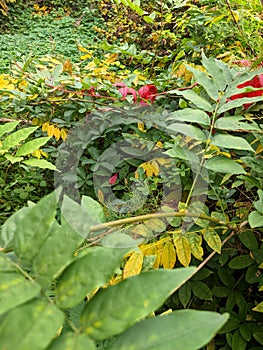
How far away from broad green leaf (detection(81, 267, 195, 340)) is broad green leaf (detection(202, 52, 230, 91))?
447 mm

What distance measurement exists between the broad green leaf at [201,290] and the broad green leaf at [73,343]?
0.62 metres

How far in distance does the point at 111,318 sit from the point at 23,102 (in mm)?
1073

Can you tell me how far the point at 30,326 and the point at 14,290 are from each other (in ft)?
0.12

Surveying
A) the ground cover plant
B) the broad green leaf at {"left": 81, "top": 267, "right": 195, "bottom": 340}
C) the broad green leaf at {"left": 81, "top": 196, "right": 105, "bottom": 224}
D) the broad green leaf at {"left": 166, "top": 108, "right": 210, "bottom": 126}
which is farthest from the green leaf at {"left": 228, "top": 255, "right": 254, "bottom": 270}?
the broad green leaf at {"left": 81, "top": 267, "right": 195, "bottom": 340}

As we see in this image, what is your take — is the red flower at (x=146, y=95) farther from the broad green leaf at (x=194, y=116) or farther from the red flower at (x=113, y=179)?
the broad green leaf at (x=194, y=116)

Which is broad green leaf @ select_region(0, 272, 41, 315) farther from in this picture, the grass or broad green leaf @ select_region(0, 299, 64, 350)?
the grass

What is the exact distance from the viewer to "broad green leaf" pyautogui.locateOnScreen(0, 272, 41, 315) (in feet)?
0.85

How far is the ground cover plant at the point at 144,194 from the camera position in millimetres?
287

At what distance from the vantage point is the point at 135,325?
10.6 inches

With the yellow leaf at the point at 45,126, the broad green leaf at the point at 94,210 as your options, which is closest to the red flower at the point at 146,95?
the yellow leaf at the point at 45,126

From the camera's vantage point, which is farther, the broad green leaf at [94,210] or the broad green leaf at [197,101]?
the broad green leaf at [197,101]

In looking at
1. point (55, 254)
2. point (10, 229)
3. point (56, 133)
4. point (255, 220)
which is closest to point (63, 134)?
point (56, 133)

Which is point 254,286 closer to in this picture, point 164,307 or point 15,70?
point 164,307

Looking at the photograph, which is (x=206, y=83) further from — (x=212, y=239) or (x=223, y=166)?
(x=212, y=239)
